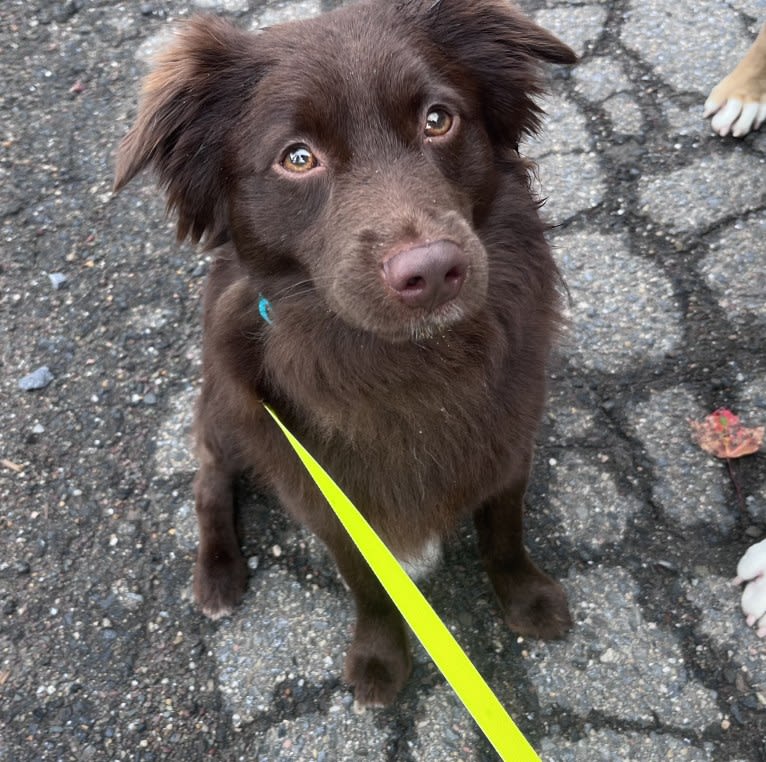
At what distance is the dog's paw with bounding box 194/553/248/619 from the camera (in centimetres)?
241

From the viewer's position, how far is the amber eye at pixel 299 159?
1.75 meters

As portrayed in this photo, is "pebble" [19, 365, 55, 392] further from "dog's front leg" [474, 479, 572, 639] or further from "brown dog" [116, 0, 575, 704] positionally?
"dog's front leg" [474, 479, 572, 639]

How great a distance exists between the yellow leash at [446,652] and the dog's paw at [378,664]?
650 millimetres

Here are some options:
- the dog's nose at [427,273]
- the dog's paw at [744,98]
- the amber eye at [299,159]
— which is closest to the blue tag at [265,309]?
the amber eye at [299,159]

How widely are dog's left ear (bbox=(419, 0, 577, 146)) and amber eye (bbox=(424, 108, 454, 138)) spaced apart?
16 cm

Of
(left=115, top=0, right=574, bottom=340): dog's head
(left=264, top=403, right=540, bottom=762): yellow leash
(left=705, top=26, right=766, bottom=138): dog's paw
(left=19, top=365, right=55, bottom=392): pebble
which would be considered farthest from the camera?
(left=705, top=26, right=766, bottom=138): dog's paw

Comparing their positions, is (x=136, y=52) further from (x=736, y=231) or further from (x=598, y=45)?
(x=736, y=231)

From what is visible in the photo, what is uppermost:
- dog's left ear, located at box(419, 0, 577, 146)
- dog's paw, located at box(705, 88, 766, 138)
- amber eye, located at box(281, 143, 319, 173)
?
dog's left ear, located at box(419, 0, 577, 146)

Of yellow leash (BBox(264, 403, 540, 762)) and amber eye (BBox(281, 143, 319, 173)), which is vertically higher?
amber eye (BBox(281, 143, 319, 173))

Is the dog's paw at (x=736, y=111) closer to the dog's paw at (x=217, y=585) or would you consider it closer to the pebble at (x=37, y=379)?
the dog's paw at (x=217, y=585)

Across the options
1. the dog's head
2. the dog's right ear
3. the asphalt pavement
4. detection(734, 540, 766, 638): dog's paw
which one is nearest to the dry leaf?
the asphalt pavement

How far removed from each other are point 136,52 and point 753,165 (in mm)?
2856

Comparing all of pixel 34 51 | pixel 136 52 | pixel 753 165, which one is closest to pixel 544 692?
pixel 753 165

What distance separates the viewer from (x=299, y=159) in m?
1.75
